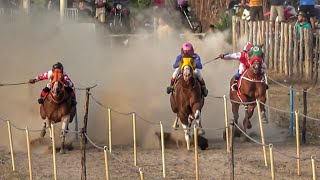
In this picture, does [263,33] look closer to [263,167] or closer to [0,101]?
[0,101]

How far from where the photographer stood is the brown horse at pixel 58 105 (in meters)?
21.2

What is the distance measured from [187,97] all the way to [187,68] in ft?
2.72

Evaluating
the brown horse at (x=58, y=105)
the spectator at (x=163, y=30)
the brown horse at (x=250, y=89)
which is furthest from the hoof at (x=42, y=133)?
the spectator at (x=163, y=30)

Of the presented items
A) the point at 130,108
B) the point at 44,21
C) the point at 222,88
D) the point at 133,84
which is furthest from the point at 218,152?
the point at 44,21

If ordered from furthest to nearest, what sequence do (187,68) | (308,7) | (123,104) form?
(308,7), (123,104), (187,68)

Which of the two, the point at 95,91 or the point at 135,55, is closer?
the point at 95,91

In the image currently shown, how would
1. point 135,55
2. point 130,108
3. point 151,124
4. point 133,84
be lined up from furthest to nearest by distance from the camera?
point 135,55 → point 133,84 → point 130,108 → point 151,124

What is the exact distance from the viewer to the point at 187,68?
69.1 feet

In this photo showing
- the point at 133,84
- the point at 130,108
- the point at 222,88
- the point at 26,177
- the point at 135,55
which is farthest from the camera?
the point at 135,55

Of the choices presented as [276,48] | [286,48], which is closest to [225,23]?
[276,48]

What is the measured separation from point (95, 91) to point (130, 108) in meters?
2.37

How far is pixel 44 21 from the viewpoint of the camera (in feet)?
120

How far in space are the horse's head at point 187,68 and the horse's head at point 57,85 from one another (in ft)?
8.64

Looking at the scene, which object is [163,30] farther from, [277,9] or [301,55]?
[301,55]
